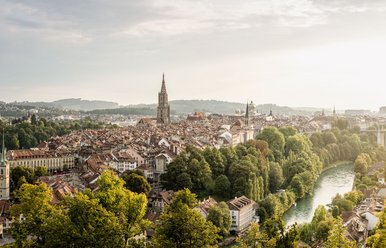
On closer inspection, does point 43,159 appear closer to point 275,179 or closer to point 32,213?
point 275,179

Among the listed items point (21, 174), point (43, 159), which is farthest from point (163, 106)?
point (21, 174)

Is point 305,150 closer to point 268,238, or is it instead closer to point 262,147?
point 262,147

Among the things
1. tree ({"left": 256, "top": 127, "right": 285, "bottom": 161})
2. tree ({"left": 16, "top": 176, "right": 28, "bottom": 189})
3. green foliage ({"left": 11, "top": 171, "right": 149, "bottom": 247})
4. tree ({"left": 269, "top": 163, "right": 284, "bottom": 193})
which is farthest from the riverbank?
green foliage ({"left": 11, "top": 171, "right": 149, "bottom": 247})

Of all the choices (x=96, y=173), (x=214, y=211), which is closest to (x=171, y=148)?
(x=96, y=173)

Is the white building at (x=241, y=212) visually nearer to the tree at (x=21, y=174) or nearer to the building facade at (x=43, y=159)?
the tree at (x=21, y=174)

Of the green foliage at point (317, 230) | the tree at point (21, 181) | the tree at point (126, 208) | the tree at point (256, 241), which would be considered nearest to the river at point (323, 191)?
the green foliage at point (317, 230)

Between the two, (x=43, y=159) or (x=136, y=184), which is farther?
(x=43, y=159)

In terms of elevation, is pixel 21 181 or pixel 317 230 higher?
pixel 21 181
